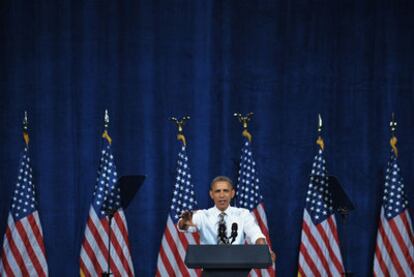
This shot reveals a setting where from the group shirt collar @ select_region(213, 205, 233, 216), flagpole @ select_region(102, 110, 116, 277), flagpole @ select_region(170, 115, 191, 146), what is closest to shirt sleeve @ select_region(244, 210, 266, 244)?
shirt collar @ select_region(213, 205, 233, 216)

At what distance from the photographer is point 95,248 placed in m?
9.38

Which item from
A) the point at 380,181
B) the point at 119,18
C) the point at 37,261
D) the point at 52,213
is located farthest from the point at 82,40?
the point at 380,181

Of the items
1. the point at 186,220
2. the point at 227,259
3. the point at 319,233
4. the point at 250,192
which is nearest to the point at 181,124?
the point at 250,192

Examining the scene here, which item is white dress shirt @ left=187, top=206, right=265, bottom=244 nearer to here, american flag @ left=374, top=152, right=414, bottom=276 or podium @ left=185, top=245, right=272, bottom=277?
podium @ left=185, top=245, right=272, bottom=277

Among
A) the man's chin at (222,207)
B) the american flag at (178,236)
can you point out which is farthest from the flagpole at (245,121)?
the man's chin at (222,207)

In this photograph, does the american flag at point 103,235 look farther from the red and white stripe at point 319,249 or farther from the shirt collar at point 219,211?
the shirt collar at point 219,211

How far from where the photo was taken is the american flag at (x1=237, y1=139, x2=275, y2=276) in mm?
9328

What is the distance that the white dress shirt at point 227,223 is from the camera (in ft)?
22.1

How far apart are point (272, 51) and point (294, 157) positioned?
5.43 feet

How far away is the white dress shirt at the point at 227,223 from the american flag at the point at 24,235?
10.9 ft

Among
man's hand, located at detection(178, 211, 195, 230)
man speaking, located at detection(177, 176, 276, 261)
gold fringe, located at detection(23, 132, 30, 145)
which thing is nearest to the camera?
man's hand, located at detection(178, 211, 195, 230)

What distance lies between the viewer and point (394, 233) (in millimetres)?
9336

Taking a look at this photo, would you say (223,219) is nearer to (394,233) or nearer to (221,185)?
(221,185)

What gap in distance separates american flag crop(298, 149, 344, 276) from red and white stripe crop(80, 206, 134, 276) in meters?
2.50
